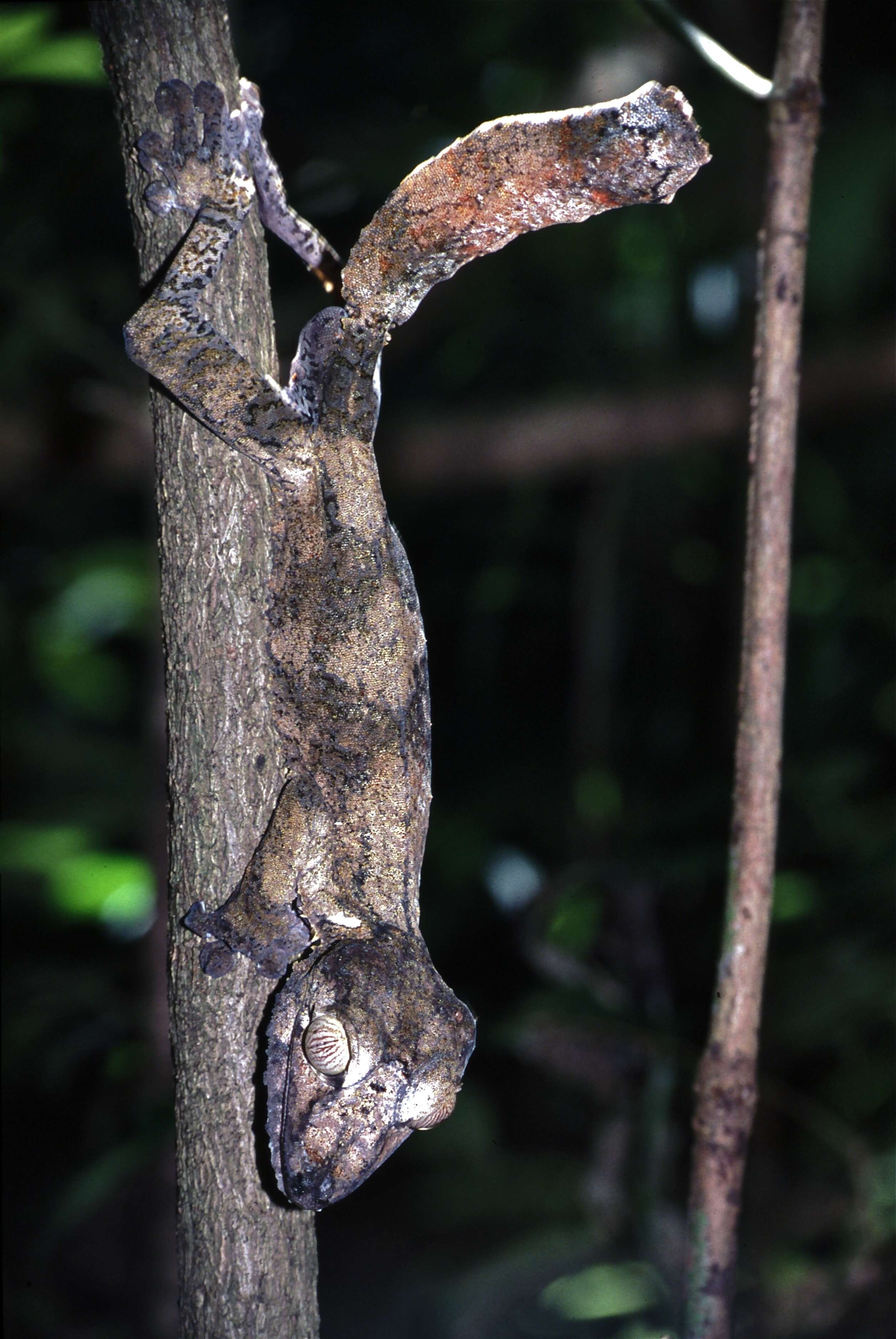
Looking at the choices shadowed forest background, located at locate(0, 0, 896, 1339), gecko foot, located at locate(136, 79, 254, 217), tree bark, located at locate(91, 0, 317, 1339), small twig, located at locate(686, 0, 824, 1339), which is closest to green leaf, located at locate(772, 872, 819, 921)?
shadowed forest background, located at locate(0, 0, 896, 1339)

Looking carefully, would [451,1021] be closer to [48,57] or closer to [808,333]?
[48,57]

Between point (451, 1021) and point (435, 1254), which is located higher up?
point (451, 1021)

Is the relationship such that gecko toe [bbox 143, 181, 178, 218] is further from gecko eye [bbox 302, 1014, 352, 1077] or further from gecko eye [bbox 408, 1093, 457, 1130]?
gecko eye [bbox 408, 1093, 457, 1130]

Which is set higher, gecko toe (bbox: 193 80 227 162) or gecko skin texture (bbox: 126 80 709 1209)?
gecko toe (bbox: 193 80 227 162)

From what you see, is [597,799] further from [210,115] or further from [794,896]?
[210,115]

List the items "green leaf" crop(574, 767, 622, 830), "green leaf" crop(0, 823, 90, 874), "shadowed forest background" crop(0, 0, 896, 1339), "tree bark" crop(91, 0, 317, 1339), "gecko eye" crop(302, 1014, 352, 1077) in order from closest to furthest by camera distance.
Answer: "tree bark" crop(91, 0, 317, 1339) → "gecko eye" crop(302, 1014, 352, 1077) → "shadowed forest background" crop(0, 0, 896, 1339) → "green leaf" crop(574, 767, 622, 830) → "green leaf" crop(0, 823, 90, 874)

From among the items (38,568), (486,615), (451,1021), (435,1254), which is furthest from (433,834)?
(451,1021)
